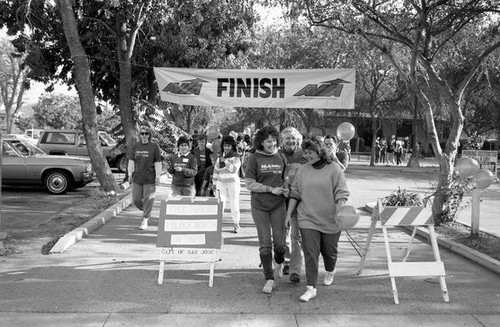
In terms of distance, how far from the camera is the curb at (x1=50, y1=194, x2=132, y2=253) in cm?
694

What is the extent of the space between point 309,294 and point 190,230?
5.29ft

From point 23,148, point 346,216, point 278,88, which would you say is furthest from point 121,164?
point 346,216

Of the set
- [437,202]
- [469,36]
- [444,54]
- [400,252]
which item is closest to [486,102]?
[444,54]

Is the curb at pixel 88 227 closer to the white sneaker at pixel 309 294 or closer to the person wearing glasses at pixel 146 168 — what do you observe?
the person wearing glasses at pixel 146 168

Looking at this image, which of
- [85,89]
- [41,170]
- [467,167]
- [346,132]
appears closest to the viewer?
[467,167]

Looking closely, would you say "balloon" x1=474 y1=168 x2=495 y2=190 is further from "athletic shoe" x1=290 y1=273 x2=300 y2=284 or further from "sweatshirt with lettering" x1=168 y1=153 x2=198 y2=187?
"sweatshirt with lettering" x1=168 y1=153 x2=198 y2=187

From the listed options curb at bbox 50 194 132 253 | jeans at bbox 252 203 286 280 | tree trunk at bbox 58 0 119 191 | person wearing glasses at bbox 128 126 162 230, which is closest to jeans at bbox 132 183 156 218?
person wearing glasses at bbox 128 126 162 230

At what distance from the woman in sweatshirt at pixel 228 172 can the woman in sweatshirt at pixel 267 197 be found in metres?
2.60

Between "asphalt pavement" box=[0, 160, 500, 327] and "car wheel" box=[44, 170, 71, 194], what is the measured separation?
21.7 ft

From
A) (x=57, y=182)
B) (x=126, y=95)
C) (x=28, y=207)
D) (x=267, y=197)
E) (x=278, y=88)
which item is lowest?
(x=28, y=207)

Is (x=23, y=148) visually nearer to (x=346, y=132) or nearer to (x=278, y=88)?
(x=278, y=88)

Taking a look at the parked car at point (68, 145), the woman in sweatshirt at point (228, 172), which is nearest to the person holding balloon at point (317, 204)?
the woman in sweatshirt at point (228, 172)

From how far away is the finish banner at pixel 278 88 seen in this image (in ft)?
28.8

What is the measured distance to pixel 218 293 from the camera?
5.23 meters
